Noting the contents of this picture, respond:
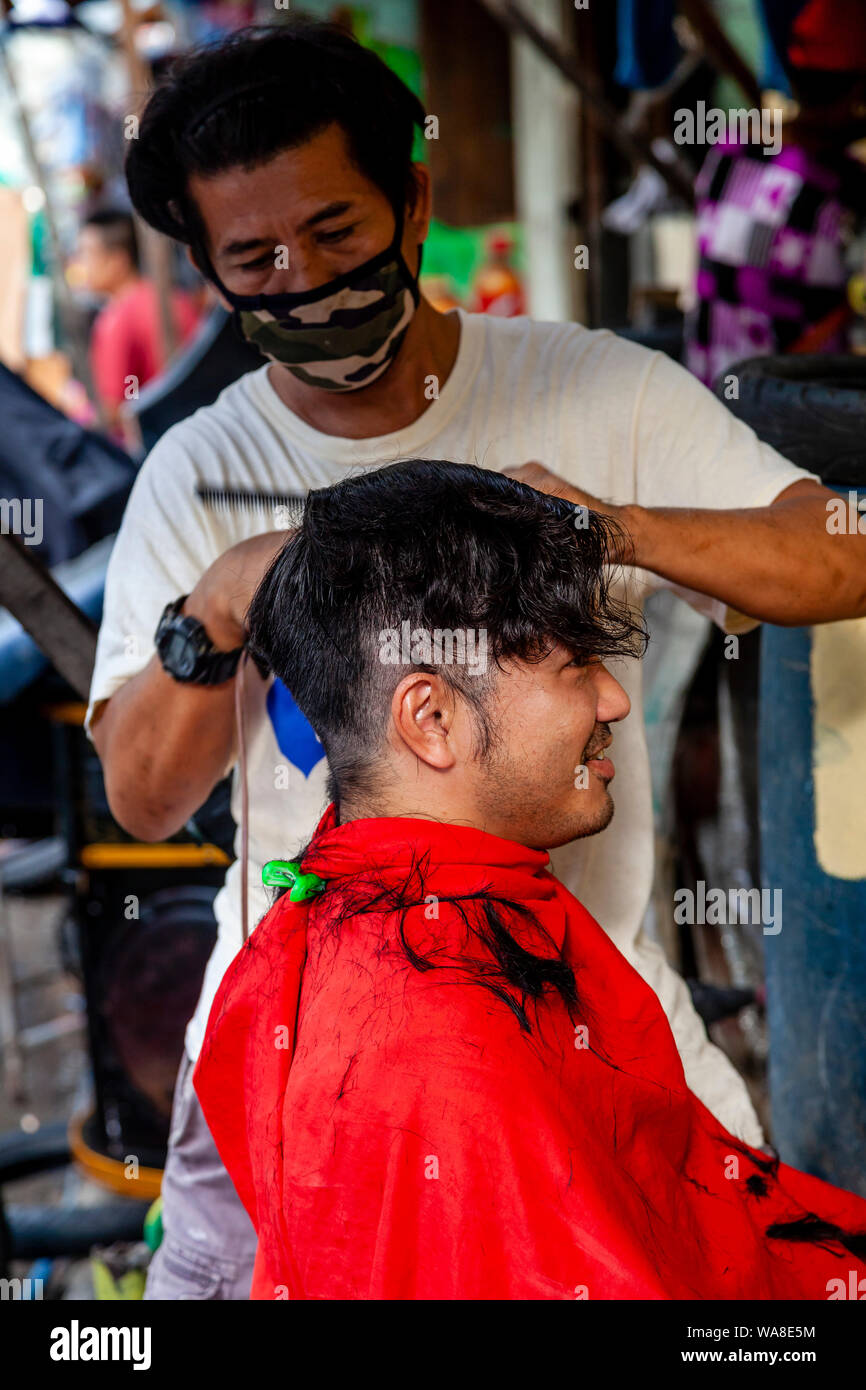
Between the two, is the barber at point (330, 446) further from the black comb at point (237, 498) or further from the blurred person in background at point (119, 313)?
the blurred person in background at point (119, 313)

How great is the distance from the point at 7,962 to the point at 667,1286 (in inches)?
96.9

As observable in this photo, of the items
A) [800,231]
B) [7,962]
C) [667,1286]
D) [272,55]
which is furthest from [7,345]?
[667,1286]

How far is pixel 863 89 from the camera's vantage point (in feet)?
9.61

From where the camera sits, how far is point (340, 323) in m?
1.24

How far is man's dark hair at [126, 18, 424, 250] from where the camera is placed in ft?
3.89

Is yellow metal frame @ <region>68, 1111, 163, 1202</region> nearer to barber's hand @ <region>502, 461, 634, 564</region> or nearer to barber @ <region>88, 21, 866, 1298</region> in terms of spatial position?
barber @ <region>88, 21, 866, 1298</region>

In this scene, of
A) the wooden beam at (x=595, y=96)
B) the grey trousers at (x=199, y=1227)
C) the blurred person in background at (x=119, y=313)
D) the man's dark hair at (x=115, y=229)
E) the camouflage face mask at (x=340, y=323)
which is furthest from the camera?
→ the man's dark hair at (x=115, y=229)

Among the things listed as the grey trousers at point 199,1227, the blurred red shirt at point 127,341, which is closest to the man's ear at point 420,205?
the grey trousers at point 199,1227

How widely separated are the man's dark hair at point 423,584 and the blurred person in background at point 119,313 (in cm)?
337

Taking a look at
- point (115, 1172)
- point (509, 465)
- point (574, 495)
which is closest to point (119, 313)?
point (115, 1172)

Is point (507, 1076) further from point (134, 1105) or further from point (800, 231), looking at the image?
point (800, 231)

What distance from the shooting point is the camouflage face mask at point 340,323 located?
1.23 metres

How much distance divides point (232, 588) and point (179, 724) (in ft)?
0.53

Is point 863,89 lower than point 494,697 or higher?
higher
